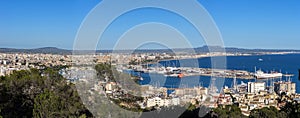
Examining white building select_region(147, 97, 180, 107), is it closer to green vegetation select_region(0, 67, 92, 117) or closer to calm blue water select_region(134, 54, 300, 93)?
calm blue water select_region(134, 54, 300, 93)

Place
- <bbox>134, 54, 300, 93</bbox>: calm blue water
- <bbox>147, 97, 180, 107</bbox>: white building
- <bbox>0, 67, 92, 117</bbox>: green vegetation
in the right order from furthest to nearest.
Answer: <bbox>134, 54, 300, 93</bbox>: calm blue water → <bbox>147, 97, 180, 107</bbox>: white building → <bbox>0, 67, 92, 117</bbox>: green vegetation

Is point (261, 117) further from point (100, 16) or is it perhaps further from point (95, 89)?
point (100, 16)

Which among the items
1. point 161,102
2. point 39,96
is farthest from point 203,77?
point 39,96

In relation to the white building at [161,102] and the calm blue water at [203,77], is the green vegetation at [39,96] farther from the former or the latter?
the calm blue water at [203,77]

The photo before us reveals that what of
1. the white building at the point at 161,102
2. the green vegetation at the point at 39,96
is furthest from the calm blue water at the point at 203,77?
the green vegetation at the point at 39,96

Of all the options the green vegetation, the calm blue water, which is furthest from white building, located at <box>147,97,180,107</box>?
the green vegetation

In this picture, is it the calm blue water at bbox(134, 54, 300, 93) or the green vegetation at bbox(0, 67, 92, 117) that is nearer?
the green vegetation at bbox(0, 67, 92, 117)

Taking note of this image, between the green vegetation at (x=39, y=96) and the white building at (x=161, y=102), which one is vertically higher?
the green vegetation at (x=39, y=96)

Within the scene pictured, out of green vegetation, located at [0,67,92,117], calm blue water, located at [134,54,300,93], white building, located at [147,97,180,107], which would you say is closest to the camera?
green vegetation, located at [0,67,92,117]

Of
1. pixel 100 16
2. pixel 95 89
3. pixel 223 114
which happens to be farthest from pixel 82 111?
pixel 100 16
